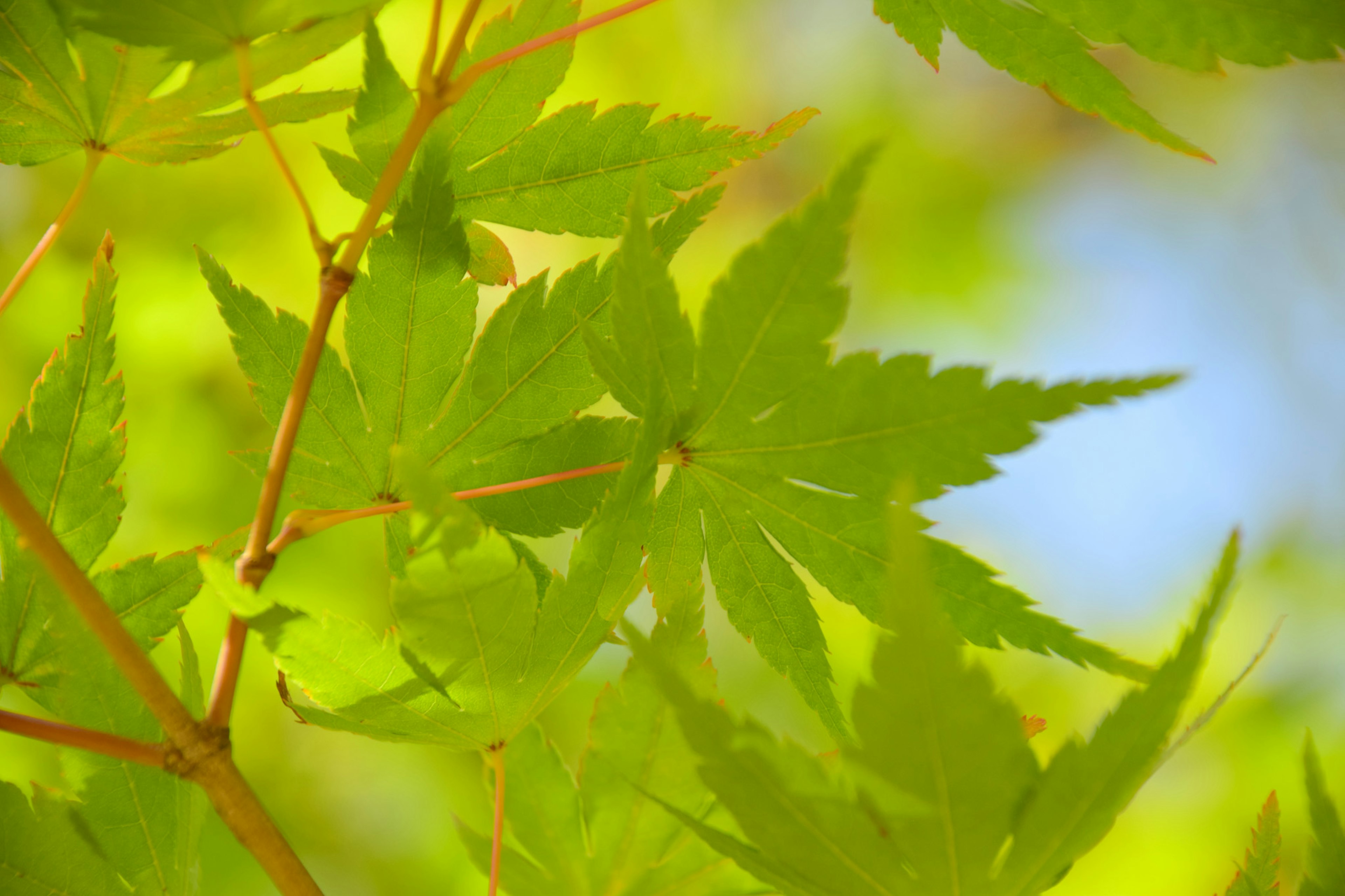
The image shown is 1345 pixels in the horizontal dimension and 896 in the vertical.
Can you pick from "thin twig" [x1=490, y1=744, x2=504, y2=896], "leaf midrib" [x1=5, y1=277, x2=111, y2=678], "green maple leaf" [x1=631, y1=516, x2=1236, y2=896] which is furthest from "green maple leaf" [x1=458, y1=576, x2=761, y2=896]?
"leaf midrib" [x1=5, y1=277, x2=111, y2=678]

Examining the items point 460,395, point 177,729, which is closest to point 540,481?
point 460,395

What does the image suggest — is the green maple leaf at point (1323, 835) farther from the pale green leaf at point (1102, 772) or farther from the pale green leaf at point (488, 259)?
the pale green leaf at point (488, 259)

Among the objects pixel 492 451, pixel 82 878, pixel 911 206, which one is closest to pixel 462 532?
pixel 492 451

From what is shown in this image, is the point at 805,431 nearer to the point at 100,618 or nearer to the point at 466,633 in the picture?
the point at 466,633

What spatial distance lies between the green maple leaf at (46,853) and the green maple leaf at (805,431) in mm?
285

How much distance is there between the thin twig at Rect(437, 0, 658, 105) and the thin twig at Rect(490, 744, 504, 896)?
28 centimetres

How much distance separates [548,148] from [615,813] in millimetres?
352

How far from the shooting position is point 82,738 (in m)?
0.33

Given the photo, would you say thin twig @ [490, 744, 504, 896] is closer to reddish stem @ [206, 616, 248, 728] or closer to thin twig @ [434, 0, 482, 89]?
reddish stem @ [206, 616, 248, 728]

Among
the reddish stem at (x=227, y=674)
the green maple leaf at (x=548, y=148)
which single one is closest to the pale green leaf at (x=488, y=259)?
the green maple leaf at (x=548, y=148)

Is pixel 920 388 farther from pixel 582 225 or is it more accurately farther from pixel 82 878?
pixel 82 878

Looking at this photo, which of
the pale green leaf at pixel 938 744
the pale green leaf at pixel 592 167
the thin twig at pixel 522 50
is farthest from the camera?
the pale green leaf at pixel 592 167

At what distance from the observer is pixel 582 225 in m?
0.50

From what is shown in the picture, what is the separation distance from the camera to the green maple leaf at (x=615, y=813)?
448mm
